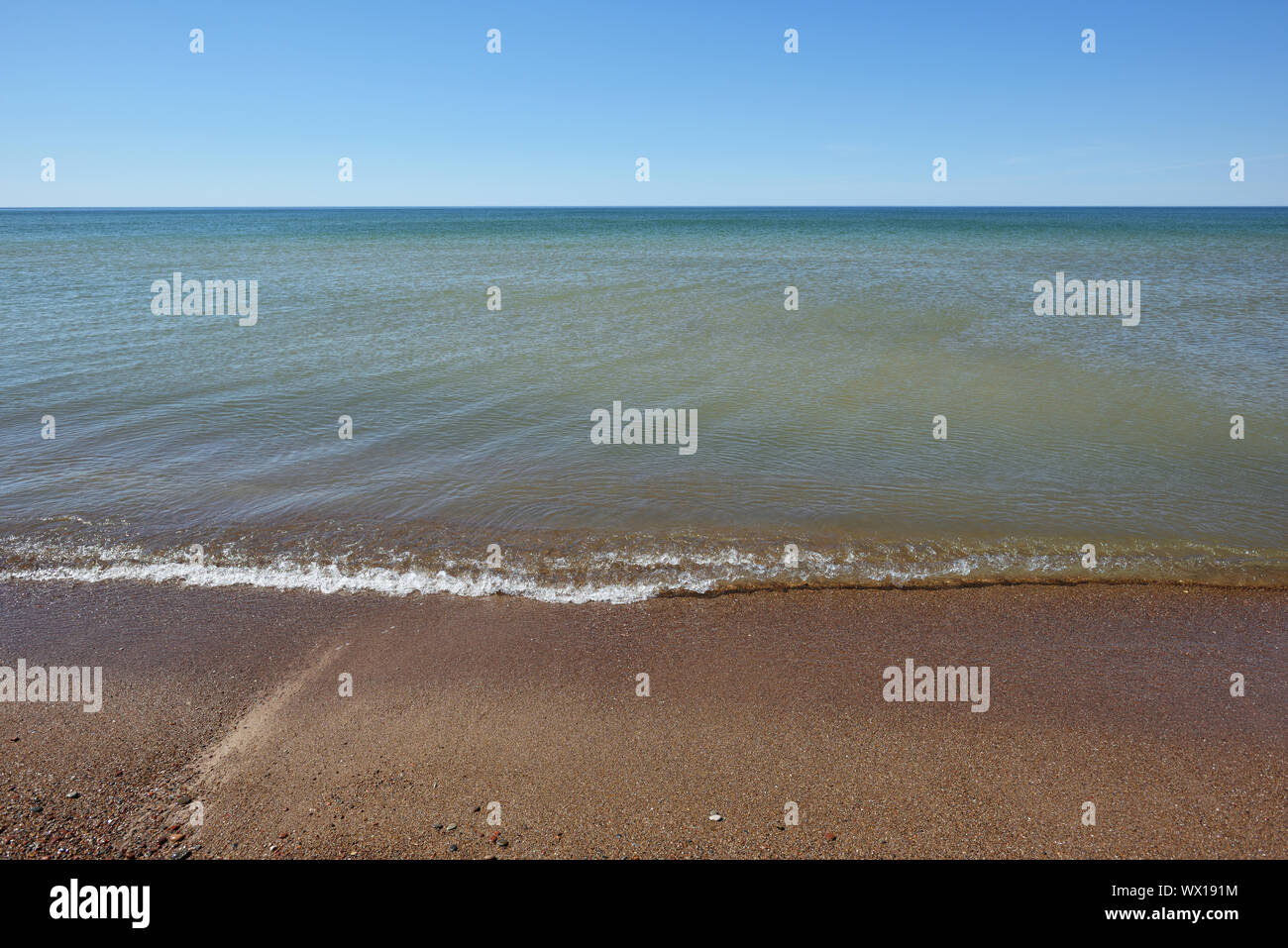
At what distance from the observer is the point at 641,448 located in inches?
424

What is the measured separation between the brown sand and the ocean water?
707mm

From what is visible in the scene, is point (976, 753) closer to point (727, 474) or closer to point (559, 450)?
point (727, 474)

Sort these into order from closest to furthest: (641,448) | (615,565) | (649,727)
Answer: (649,727), (615,565), (641,448)

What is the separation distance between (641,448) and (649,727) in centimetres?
610

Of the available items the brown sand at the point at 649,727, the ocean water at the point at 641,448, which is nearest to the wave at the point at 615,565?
the ocean water at the point at 641,448

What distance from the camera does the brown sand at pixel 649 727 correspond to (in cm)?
422

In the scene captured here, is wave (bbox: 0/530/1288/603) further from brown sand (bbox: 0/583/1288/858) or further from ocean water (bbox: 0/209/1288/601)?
brown sand (bbox: 0/583/1288/858)

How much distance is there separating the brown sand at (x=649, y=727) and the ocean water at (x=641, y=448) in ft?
2.32

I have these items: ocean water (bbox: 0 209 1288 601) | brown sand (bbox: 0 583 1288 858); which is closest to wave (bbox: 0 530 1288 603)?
ocean water (bbox: 0 209 1288 601)

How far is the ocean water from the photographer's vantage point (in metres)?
7.61

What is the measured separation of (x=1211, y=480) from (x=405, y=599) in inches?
403

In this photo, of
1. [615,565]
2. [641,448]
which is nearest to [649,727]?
[615,565]

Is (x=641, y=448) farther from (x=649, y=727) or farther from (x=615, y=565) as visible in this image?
(x=649, y=727)

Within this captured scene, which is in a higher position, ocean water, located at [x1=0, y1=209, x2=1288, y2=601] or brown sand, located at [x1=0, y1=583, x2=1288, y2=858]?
ocean water, located at [x1=0, y1=209, x2=1288, y2=601]
